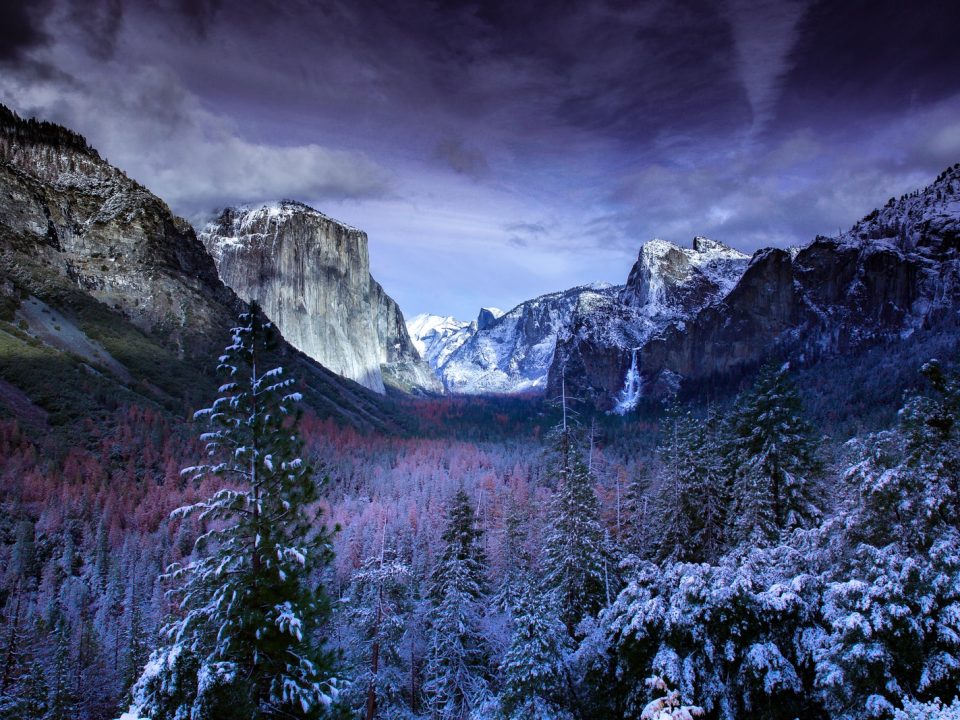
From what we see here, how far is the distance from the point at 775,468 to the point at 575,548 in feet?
29.7

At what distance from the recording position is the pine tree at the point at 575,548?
23.5 m

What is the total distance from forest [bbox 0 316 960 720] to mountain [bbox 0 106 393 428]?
5293 cm

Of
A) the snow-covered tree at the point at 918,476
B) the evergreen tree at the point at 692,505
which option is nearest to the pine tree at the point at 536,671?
the snow-covered tree at the point at 918,476

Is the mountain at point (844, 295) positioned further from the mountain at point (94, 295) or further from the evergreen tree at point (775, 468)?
the evergreen tree at point (775, 468)

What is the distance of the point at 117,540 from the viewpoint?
60.1m

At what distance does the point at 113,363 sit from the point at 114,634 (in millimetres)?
72237

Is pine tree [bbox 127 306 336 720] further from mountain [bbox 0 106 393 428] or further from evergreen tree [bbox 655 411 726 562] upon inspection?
mountain [bbox 0 106 393 428]

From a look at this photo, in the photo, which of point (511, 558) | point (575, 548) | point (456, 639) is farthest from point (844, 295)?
point (456, 639)

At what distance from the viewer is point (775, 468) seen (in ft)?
66.3

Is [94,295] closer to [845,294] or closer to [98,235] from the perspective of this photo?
[98,235]

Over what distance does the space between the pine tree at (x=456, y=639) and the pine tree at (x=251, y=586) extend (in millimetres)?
11372

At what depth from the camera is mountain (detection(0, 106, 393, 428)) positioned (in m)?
86.2

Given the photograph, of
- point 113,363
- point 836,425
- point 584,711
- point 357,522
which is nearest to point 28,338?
point 113,363

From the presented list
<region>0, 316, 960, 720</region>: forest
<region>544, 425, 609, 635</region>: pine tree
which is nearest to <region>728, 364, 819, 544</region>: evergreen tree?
<region>0, 316, 960, 720</region>: forest
